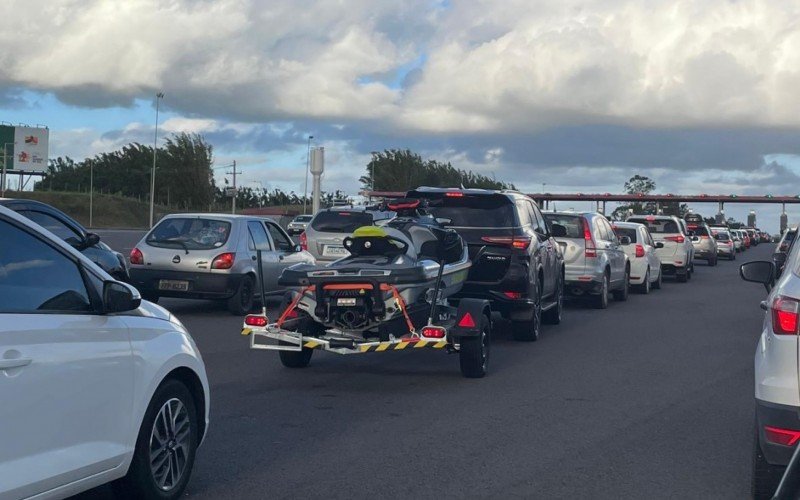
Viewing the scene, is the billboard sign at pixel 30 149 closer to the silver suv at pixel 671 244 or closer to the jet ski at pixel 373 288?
the silver suv at pixel 671 244

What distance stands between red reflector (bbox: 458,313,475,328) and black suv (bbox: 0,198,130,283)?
208 inches

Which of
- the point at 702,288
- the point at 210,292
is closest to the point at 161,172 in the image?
the point at 702,288

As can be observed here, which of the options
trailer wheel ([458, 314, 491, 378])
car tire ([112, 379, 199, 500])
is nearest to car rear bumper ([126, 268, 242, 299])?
trailer wheel ([458, 314, 491, 378])

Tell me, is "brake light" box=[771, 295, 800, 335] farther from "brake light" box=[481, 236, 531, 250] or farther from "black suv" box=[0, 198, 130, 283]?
"black suv" box=[0, 198, 130, 283]

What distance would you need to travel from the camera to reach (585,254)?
62.9 feet

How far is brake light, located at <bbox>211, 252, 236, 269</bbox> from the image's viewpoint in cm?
1583

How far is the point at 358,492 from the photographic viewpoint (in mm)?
6363

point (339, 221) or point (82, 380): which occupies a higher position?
point (339, 221)

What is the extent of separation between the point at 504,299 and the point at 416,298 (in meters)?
3.18

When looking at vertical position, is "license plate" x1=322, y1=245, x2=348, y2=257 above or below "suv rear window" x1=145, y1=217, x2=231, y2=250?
below

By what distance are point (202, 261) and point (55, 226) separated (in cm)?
254

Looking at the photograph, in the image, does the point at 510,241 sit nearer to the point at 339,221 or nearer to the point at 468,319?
the point at 468,319

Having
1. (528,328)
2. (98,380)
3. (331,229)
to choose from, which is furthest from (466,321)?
(331,229)

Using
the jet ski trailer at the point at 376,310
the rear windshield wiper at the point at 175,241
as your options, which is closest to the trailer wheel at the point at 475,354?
the jet ski trailer at the point at 376,310
